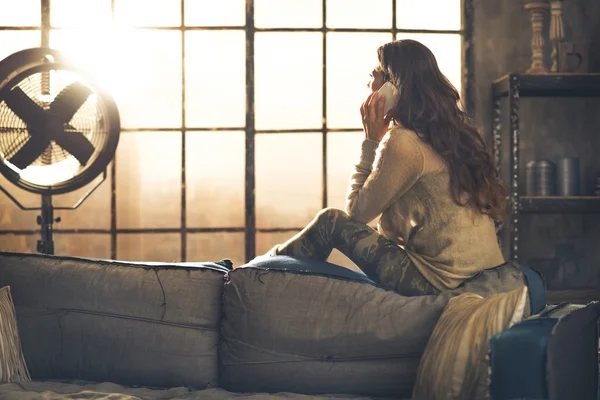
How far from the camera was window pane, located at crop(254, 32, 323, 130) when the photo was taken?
457 centimetres

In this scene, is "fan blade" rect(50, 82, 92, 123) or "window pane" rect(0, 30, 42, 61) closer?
"fan blade" rect(50, 82, 92, 123)

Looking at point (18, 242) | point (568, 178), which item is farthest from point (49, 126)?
point (568, 178)

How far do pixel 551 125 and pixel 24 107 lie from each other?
8.80ft

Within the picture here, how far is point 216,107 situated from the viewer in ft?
15.0

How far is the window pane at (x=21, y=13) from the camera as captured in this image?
451 centimetres

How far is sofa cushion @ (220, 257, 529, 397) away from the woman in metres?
0.21

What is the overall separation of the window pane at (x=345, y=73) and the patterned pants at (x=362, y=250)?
2.18 meters

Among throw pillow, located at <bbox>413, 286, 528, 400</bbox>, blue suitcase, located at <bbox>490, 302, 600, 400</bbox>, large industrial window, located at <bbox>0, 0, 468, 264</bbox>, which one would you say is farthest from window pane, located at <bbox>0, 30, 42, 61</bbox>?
blue suitcase, located at <bbox>490, 302, 600, 400</bbox>

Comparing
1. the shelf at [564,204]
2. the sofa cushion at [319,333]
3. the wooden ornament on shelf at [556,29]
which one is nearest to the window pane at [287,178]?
the shelf at [564,204]

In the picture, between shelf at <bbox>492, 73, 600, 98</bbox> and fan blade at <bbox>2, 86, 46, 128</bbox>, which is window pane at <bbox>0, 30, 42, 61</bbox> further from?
shelf at <bbox>492, 73, 600, 98</bbox>

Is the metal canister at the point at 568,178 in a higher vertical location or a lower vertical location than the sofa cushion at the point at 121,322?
higher

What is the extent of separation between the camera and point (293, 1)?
4590 mm

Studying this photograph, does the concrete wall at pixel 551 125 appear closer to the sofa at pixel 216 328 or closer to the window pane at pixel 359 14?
the window pane at pixel 359 14

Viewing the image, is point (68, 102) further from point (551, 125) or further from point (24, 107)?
point (551, 125)
